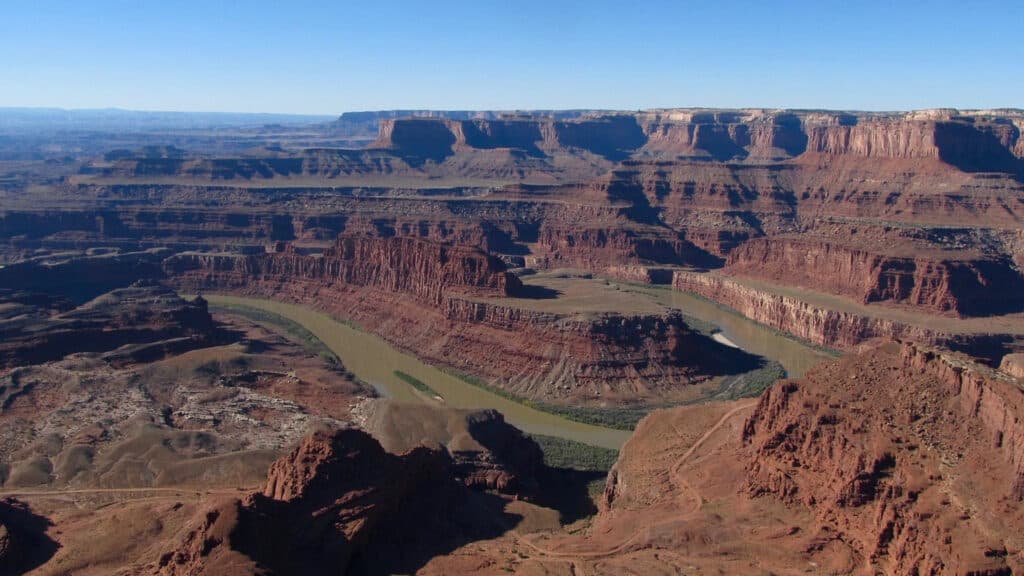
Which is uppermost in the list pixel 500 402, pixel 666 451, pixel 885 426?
pixel 885 426

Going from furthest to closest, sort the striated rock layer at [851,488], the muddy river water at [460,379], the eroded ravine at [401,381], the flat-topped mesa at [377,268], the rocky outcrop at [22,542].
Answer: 1. the flat-topped mesa at [377,268]
2. the muddy river water at [460,379]
3. the eroded ravine at [401,381]
4. the rocky outcrop at [22,542]
5. the striated rock layer at [851,488]

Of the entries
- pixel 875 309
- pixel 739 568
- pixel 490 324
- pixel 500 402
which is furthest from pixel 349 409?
pixel 875 309

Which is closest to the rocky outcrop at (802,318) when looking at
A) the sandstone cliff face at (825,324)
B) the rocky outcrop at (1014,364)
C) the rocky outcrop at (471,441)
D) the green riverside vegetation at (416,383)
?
the sandstone cliff face at (825,324)

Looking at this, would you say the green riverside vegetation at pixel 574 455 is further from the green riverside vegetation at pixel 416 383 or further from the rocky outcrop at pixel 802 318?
the rocky outcrop at pixel 802 318

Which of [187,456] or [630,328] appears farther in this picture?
[630,328]

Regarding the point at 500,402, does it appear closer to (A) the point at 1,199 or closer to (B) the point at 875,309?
(B) the point at 875,309

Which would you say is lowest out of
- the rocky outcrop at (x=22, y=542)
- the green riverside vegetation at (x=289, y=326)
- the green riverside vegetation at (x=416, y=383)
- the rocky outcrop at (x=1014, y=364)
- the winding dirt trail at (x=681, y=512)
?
the green riverside vegetation at (x=416, y=383)

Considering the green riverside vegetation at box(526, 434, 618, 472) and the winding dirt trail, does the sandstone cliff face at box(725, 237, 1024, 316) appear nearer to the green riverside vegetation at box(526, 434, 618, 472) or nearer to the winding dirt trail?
the green riverside vegetation at box(526, 434, 618, 472)
